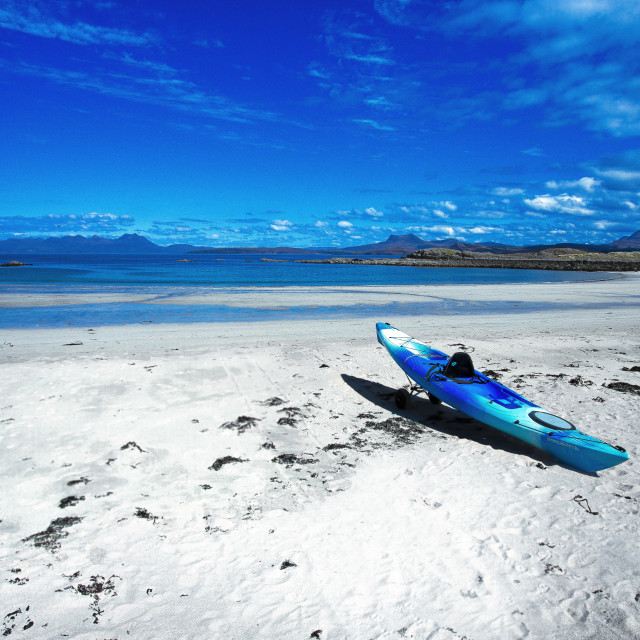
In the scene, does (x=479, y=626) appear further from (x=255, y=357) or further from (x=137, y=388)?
(x=255, y=357)

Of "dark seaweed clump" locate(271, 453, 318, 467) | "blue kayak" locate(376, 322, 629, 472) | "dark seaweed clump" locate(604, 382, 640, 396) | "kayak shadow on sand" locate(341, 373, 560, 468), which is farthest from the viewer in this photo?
"dark seaweed clump" locate(604, 382, 640, 396)

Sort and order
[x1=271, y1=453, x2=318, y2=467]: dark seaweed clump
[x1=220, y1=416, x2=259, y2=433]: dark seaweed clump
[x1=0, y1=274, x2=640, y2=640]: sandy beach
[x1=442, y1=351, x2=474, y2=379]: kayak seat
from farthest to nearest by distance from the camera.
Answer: [x1=442, y1=351, x2=474, y2=379]: kayak seat < [x1=220, y1=416, x2=259, y2=433]: dark seaweed clump < [x1=271, y1=453, x2=318, y2=467]: dark seaweed clump < [x1=0, y1=274, x2=640, y2=640]: sandy beach

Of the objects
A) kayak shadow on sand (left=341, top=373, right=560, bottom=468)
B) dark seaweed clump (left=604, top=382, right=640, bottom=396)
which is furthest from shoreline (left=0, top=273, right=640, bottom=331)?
dark seaweed clump (left=604, top=382, right=640, bottom=396)

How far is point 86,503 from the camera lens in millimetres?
5891

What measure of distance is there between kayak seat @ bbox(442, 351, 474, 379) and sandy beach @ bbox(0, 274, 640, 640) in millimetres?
1009

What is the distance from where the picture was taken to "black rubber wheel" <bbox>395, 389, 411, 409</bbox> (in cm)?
941

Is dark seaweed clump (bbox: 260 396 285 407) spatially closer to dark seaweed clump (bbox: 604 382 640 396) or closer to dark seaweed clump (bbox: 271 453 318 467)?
dark seaweed clump (bbox: 271 453 318 467)

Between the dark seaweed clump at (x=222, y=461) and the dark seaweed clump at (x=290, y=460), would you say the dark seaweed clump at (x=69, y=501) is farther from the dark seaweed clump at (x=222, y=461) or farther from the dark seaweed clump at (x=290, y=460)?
the dark seaweed clump at (x=290, y=460)

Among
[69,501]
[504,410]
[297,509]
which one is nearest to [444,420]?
[504,410]

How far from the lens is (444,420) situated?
9016mm

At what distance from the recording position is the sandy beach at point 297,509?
4.17 meters

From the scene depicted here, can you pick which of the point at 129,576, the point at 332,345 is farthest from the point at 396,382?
the point at 129,576

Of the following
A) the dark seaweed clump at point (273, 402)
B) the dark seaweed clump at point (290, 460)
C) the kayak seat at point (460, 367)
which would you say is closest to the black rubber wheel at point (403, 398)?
the kayak seat at point (460, 367)

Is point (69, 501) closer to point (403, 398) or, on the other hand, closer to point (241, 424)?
point (241, 424)
